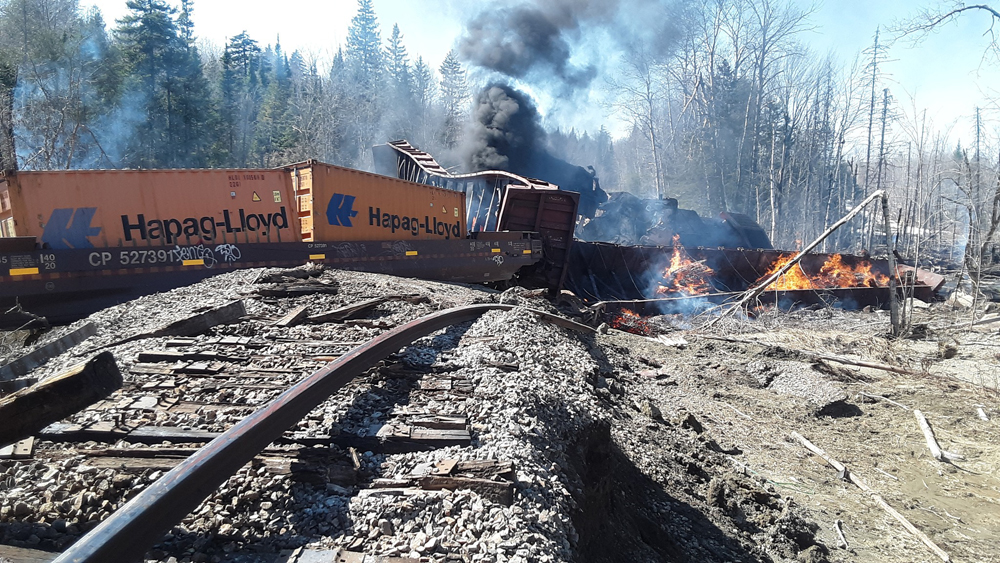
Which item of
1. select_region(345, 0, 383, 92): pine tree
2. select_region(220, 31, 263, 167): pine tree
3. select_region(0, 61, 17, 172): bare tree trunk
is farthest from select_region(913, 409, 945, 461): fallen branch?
select_region(345, 0, 383, 92): pine tree

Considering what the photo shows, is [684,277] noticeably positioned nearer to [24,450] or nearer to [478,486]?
[478,486]

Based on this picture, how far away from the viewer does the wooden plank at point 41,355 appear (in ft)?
16.0

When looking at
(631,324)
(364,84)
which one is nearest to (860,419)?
(631,324)

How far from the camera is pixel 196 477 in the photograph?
254cm

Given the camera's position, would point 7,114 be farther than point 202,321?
Yes

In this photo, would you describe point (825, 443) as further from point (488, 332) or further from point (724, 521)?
point (488, 332)

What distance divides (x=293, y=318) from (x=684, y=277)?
54.6 ft

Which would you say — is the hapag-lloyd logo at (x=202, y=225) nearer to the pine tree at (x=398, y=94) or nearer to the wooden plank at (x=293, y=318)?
the wooden plank at (x=293, y=318)

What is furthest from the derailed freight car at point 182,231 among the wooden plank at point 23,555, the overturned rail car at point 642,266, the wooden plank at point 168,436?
the wooden plank at point 23,555

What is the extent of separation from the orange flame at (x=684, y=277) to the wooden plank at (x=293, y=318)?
15.1m

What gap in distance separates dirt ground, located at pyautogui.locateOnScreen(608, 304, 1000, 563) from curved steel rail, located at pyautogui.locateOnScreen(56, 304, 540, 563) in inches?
198

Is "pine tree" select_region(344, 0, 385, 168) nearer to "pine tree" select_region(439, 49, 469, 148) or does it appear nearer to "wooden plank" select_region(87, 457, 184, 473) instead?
"pine tree" select_region(439, 49, 469, 148)

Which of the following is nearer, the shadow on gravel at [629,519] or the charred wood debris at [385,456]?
the charred wood debris at [385,456]

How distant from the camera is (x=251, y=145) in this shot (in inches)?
1949
